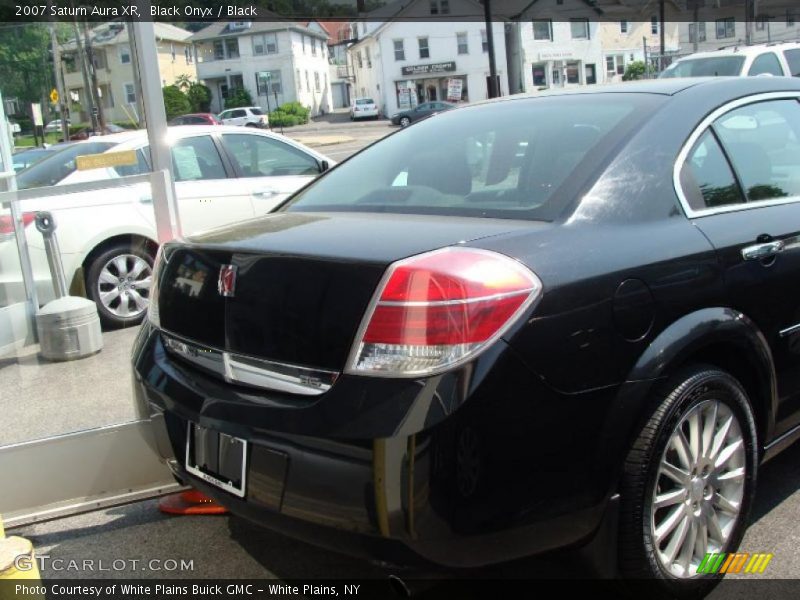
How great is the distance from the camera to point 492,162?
2848mm

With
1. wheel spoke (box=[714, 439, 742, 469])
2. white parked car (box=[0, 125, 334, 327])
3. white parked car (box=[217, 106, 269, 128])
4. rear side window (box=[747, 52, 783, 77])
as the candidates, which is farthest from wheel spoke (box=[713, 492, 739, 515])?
white parked car (box=[217, 106, 269, 128])

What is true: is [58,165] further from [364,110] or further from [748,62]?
[364,110]

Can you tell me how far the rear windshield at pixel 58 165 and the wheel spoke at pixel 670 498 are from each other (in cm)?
273

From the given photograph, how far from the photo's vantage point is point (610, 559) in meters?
2.23

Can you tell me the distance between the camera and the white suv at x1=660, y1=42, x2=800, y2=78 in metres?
12.8

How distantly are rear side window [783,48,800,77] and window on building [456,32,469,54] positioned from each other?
51.3 meters

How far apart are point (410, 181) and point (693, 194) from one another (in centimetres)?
97

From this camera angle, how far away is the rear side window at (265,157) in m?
6.97

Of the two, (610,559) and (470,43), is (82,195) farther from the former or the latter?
(470,43)

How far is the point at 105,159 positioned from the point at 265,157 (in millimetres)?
3725

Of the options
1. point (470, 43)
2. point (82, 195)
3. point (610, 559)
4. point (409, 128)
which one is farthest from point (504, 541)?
point (470, 43)

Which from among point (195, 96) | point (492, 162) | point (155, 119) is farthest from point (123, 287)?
point (492, 162)

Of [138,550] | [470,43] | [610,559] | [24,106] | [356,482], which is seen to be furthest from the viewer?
[470,43]

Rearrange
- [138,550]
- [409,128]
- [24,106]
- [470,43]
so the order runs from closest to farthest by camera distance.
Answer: [138,550], [409,128], [24,106], [470,43]
